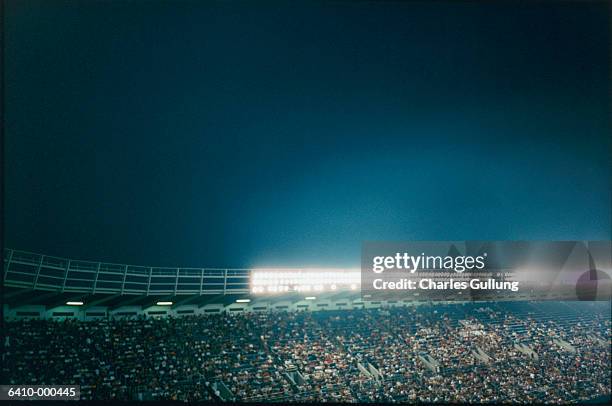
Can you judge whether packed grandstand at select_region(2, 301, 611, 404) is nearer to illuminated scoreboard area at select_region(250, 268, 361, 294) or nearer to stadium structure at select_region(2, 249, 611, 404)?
stadium structure at select_region(2, 249, 611, 404)

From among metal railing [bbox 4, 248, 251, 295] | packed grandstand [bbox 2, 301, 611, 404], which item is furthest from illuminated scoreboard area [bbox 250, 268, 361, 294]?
packed grandstand [bbox 2, 301, 611, 404]

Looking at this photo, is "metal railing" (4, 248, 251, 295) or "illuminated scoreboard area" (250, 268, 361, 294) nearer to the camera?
"metal railing" (4, 248, 251, 295)

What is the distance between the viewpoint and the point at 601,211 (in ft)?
25.3

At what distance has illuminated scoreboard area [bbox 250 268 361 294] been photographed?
309 inches

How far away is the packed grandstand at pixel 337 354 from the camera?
703 cm

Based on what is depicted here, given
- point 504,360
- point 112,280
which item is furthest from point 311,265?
point 504,360

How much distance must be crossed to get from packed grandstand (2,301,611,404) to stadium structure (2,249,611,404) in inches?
0.8

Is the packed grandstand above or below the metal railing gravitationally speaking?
below

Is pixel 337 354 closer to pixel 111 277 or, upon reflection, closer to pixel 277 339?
pixel 277 339

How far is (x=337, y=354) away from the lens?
816 centimetres

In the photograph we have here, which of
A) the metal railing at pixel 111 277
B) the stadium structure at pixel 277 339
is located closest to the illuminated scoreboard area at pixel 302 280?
the stadium structure at pixel 277 339

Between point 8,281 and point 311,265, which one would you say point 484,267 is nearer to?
point 311,265

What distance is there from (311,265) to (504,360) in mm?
3807

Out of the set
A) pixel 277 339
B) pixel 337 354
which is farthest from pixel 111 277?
pixel 337 354
